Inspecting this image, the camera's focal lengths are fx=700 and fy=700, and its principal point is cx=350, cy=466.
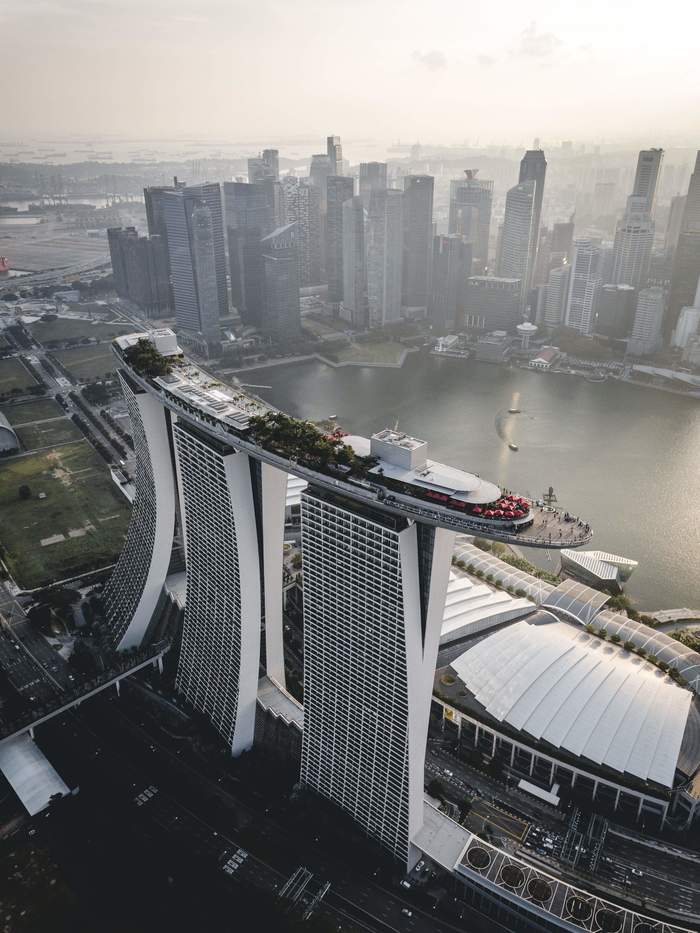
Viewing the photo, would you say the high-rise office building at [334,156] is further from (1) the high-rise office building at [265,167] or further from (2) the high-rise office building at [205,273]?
(2) the high-rise office building at [205,273]

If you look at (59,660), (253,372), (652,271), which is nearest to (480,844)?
(59,660)

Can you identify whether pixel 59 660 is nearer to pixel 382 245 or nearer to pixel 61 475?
pixel 61 475

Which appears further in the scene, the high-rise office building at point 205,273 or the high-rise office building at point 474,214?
the high-rise office building at point 474,214

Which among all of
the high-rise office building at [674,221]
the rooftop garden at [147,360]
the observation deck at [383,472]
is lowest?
the high-rise office building at [674,221]

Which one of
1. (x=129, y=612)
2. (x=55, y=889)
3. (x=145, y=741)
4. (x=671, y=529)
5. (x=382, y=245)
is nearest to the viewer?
(x=55, y=889)

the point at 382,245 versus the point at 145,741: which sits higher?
the point at 382,245

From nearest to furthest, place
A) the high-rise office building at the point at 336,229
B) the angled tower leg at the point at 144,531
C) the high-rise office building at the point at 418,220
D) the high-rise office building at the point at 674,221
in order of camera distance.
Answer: the angled tower leg at the point at 144,531, the high-rise office building at the point at 418,220, the high-rise office building at the point at 336,229, the high-rise office building at the point at 674,221

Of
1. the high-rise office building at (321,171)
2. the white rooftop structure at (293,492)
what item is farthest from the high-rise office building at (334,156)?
the white rooftop structure at (293,492)
